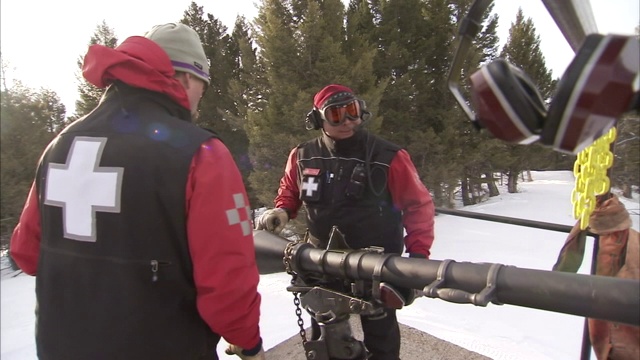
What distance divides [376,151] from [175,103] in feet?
3.98

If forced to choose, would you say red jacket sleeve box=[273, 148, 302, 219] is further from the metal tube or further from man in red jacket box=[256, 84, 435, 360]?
the metal tube

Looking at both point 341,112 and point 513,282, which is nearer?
point 513,282

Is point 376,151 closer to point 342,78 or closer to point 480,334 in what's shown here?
point 480,334

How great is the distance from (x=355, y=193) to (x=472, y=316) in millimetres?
3998

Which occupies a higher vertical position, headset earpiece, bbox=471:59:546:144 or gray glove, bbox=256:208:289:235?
headset earpiece, bbox=471:59:546:144

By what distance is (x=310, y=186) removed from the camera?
7.47 ft

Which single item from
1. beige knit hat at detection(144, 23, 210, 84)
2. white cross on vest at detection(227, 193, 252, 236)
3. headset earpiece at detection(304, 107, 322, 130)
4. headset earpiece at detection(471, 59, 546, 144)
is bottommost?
white cross on vest at detection(227, 193, 252, 236)

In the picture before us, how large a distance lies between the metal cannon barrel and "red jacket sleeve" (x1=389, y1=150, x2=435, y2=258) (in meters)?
0.87

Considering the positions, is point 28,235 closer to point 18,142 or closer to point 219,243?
point 219,243

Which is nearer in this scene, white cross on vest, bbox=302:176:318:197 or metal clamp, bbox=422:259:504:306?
metal clamp, bbox=422:259:504:306

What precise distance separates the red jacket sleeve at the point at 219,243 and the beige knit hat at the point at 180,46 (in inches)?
14.2

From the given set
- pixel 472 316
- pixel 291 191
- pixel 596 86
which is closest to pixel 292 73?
pixel 472 316

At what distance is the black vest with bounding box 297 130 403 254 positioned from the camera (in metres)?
2.15

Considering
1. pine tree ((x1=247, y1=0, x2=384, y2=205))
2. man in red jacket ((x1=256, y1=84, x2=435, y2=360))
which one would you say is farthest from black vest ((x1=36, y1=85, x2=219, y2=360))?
pine tree ((x1=247, y1=0, x2=384, y2=205))
